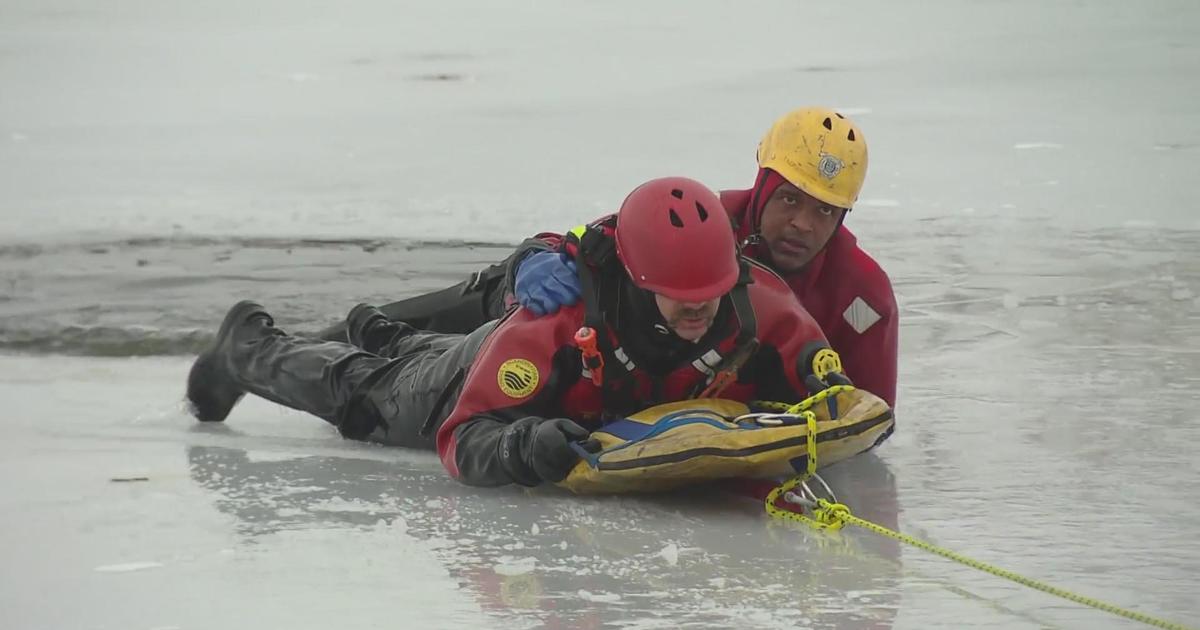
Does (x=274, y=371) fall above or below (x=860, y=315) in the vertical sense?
below

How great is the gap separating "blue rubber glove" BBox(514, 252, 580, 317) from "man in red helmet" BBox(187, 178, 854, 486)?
0.03 metres

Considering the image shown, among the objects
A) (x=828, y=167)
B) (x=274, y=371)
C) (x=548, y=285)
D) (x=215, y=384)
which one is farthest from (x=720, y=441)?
(x=215, y=384)

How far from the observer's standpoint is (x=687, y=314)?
4387 millimetres

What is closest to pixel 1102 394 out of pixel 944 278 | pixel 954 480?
pixel 954 480

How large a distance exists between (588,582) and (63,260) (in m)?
5.05

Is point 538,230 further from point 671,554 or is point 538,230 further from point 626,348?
point 671,554

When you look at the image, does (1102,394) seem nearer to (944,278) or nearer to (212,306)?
(944,278)

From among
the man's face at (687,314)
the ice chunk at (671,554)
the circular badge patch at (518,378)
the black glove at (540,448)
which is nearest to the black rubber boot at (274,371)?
the circular badge patch at (518,378)

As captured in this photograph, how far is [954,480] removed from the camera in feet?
15.9

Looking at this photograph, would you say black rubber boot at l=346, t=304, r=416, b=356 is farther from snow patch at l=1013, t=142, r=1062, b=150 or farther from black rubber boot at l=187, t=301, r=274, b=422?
snow patch at l=1013, t=142, r=1062, b=150

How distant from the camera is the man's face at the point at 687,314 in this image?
4367mm

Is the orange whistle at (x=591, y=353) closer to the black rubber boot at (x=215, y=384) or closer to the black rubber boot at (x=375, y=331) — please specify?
the black rubber boot at (x=375, y=331)

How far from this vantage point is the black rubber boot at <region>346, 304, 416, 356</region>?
19.5ft

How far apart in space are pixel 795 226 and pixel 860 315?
348mm
